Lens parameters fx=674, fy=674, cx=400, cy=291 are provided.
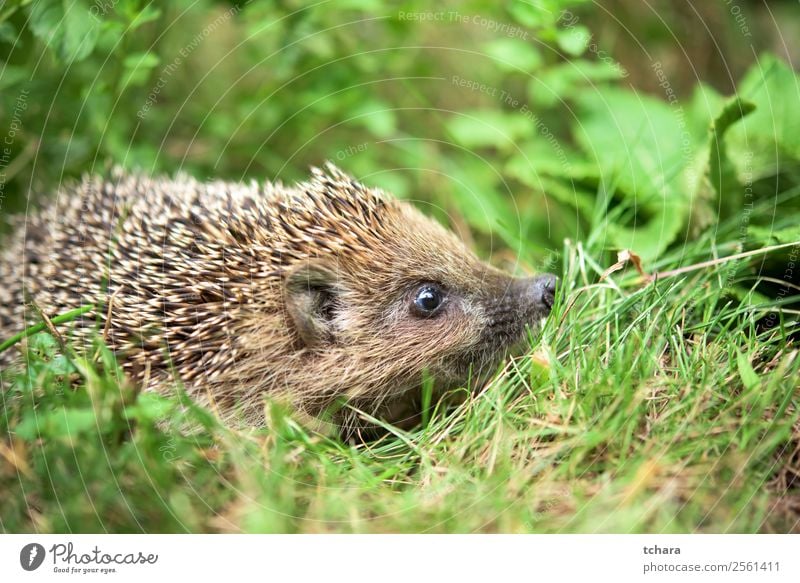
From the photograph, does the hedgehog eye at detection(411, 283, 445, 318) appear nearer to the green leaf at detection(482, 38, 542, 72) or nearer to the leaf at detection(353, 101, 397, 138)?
the leaf at detection(353, 101, 397, 138)

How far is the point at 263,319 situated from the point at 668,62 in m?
4.02

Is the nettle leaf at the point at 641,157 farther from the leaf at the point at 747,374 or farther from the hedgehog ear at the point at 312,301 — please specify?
the hedgehog ear at the point at 312,301

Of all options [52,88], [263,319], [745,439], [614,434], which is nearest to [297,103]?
[52,88]

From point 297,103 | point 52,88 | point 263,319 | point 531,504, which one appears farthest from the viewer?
point 297,103

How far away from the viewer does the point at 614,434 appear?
258 cm

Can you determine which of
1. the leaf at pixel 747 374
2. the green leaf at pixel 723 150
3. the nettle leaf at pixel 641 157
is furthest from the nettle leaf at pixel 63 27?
the leaf at pixel 747 374

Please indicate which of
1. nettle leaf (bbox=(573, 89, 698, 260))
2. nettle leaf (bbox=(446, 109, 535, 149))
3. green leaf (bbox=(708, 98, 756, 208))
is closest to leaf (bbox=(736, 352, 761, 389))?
nettle leaf (bbox=(573, 89, 698, 260))

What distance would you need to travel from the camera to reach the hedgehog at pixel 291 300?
10.2ft

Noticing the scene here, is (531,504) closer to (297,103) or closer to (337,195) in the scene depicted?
(337,195)

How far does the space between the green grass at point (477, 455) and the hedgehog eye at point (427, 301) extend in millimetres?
512

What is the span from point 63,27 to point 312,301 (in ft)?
6.19

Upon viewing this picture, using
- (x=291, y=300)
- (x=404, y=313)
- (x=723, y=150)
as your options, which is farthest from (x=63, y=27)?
(x=723, y=150)

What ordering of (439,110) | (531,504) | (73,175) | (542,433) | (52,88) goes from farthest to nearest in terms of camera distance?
(439,110) → (73,175) → (52,88) → (542,433) → (531,504)

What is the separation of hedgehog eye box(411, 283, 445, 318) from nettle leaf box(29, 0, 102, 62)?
208cm
